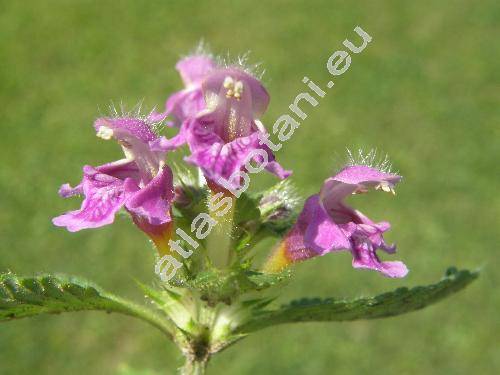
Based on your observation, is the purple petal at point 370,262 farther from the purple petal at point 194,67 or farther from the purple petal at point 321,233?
the purple petal at point 194,67

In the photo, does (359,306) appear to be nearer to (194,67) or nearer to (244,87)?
(244,87)

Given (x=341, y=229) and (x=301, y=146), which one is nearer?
(x=341, y=229)

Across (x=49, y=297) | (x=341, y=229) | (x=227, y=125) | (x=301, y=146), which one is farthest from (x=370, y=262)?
(x=301, y=146)

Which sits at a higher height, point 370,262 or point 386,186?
point 386,186

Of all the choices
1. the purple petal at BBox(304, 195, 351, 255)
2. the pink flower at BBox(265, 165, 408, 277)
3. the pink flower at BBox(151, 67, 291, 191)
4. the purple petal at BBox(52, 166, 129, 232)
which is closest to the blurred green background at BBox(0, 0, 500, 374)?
the pink flower at BBox(265, 165, 408, 277)

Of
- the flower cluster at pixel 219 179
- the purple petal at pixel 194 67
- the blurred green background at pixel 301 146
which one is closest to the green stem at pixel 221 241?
the flower cluster at pixel 219 179

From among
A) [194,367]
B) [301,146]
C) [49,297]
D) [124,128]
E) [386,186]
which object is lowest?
[194,367]

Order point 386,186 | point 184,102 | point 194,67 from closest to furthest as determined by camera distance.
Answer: point 386,186 → point 184,102 → point 194,67

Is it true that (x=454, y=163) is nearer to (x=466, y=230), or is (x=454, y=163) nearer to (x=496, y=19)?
(x=466, y=230)
